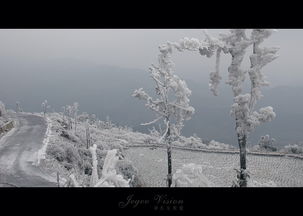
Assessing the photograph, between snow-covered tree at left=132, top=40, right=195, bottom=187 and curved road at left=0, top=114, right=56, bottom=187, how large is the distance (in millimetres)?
4136

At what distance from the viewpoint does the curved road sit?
11180mm

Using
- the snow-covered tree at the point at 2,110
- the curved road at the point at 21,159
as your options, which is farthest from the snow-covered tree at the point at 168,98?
the snow-covered tree at the point at 2,110

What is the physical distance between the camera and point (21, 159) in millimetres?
13156

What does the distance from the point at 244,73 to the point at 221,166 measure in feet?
15.1

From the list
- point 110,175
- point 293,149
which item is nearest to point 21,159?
point 110,175

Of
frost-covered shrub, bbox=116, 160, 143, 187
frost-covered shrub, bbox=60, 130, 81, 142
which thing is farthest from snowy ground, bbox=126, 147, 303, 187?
frost-covered shrub, bbox=60, 130, 81, 142

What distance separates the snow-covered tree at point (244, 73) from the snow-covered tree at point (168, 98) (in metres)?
2.56

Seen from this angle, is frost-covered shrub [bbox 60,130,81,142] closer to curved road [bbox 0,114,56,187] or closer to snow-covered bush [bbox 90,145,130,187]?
curved road [bbox 0,114,56,187]

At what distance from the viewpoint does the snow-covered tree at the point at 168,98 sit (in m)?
13.5

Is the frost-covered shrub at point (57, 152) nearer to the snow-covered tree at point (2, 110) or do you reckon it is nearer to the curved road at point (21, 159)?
the curved road at point (21, 159)
